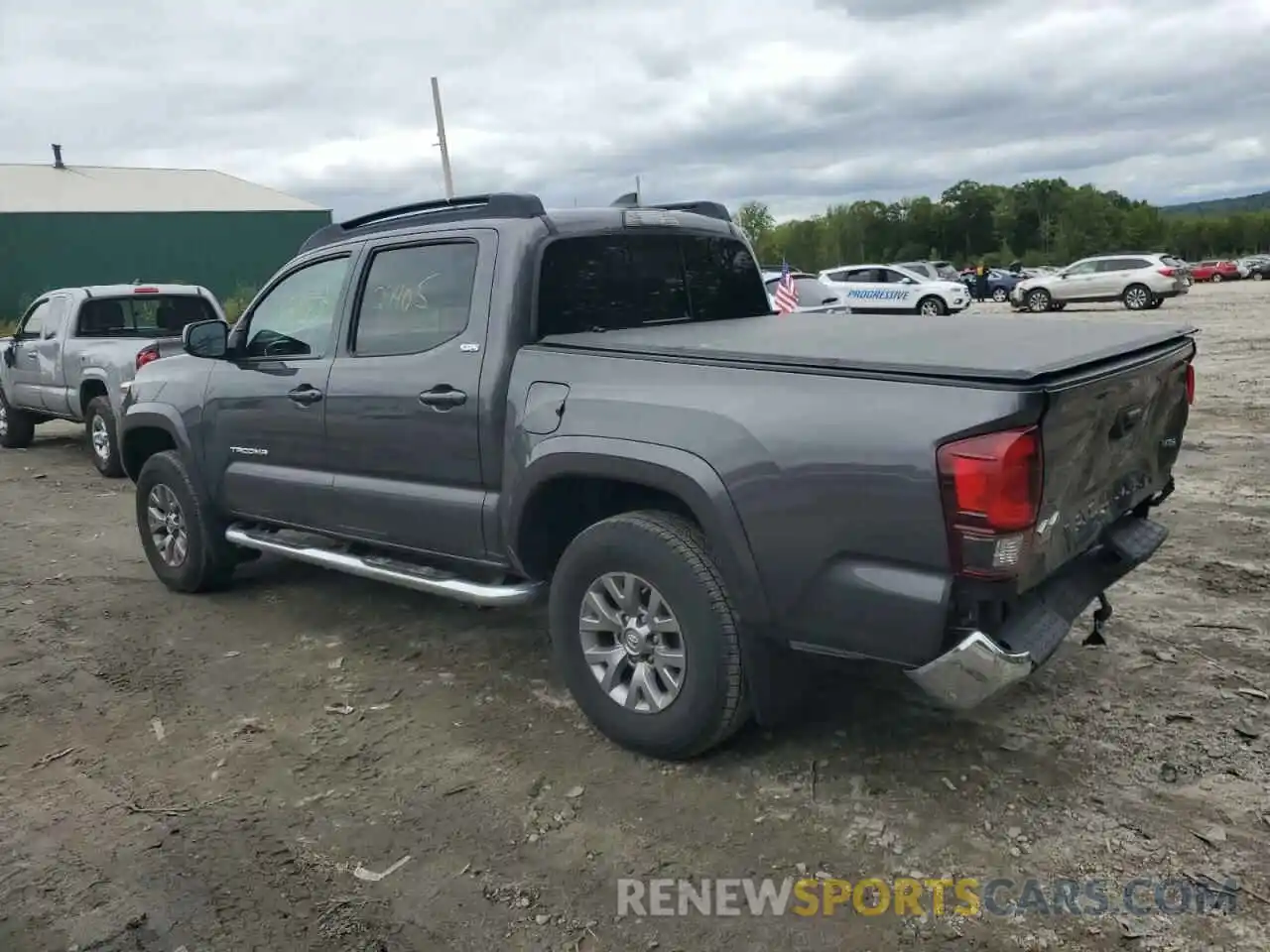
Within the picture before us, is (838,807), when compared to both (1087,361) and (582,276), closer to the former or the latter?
Result: (1087,361)

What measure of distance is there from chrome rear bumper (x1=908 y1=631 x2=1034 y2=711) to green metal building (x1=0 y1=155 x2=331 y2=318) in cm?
4070

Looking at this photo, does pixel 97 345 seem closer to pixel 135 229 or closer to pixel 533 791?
pixel 533 791

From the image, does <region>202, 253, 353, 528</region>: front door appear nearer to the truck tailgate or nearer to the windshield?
the truck tailgate

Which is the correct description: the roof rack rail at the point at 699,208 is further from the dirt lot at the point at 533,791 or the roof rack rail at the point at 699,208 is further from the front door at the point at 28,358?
the front door at the point at 28,358

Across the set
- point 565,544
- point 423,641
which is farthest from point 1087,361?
point 423,641

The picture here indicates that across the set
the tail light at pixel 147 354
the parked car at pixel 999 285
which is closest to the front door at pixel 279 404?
the tail light at pixel 147 354

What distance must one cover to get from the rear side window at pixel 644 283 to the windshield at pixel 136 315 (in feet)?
24.3

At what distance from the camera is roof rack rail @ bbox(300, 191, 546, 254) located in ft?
13.7

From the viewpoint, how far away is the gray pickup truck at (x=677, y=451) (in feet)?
9.49

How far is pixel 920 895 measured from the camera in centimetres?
288

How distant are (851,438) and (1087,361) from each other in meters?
0.73

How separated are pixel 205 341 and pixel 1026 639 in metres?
4.17

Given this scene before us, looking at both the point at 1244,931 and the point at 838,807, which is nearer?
the point at 1244,931

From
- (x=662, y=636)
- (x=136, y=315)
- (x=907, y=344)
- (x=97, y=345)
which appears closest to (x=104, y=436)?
(x=97, y=345)
